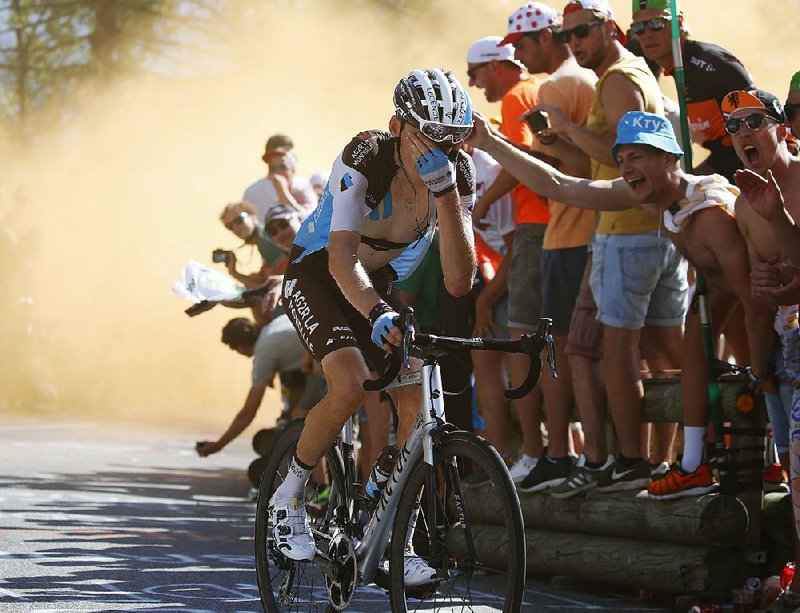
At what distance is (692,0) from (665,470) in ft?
45.1

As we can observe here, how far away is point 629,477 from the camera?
24.5 feet

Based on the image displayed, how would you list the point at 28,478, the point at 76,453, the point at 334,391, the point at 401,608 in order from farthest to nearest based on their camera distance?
the point at 76,453 → the point at 28,478 → the point at 334,391 → the point at 401,608

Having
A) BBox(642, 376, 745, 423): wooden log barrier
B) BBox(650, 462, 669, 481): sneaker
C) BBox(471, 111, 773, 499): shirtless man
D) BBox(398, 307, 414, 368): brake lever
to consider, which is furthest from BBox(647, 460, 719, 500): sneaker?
BBox(398, 307, 414, 368): brake lever

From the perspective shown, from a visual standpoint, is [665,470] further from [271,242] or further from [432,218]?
[271,242]

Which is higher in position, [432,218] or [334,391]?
[432,218]

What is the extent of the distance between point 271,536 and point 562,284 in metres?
2.55

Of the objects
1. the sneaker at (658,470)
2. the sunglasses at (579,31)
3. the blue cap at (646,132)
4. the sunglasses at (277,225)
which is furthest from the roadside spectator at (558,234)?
the sunglasses at (277,225)

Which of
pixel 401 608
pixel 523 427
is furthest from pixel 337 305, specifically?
pixel 523 427

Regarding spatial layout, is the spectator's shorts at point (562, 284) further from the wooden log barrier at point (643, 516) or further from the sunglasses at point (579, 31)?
the sunglasses at point (579, 31)

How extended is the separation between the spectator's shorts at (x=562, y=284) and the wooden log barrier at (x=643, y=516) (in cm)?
93

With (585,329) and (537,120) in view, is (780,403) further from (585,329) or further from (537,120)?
(537,120)

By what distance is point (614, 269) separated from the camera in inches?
295

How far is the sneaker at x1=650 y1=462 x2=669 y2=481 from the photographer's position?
285 inches

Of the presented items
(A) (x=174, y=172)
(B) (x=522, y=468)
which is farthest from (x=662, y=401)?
(A) (x=174, y=172)
